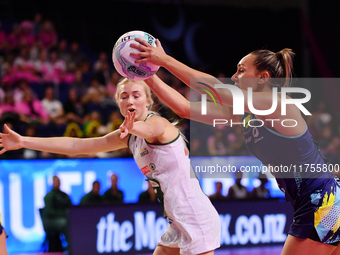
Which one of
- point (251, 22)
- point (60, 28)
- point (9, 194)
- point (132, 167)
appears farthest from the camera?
point (251, 22)

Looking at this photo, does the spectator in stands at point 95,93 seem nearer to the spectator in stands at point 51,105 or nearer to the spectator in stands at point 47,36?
the spectator in stands at point 51,105

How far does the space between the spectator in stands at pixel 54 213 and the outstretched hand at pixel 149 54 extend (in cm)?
396

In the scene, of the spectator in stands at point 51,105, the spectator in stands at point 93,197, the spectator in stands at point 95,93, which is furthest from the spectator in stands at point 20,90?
the spectator in stands at point 93,197

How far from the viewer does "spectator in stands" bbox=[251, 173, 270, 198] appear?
7008mm

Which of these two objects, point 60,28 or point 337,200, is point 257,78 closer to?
point 337,200

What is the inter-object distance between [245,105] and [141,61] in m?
0.75

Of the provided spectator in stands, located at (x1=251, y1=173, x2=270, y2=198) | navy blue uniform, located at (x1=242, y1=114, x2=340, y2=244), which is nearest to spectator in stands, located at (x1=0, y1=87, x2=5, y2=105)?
spectator in stands, located at (x1=251, y1=173, x2=270, y2=198)

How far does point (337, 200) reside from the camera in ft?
8.49

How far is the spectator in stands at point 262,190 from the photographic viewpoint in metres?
7.01

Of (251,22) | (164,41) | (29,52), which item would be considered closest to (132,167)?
(29,52)

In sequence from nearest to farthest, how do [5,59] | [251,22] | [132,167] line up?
[132,167] → [5,59] → [251,22]

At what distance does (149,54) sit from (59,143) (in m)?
1.03

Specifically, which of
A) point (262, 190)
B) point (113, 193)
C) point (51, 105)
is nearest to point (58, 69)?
point (51, 105)

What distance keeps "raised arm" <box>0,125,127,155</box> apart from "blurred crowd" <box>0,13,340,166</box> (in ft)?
11.4
